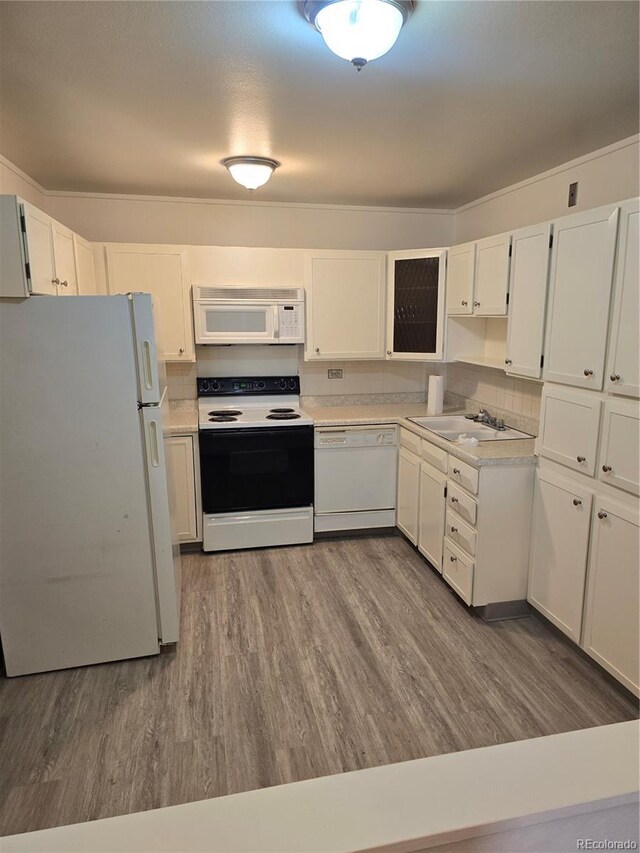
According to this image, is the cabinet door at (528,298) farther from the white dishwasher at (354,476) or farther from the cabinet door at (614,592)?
the white dishwasher at (354,476)

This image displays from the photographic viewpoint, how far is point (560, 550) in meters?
2.50

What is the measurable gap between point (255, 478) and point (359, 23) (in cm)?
266

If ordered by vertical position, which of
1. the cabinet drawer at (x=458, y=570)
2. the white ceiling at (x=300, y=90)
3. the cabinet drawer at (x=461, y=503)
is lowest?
the cabinet drawer at (x=458, y=570)

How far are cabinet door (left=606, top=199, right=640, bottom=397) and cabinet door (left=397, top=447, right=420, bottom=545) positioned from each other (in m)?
1.59

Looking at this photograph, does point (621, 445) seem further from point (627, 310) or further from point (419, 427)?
point (419, 427)

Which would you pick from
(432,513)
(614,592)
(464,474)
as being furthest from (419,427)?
(614,592)

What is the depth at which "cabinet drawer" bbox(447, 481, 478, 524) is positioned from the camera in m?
2.74

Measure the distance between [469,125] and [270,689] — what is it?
8.90 feet

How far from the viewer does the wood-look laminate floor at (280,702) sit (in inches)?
73.4

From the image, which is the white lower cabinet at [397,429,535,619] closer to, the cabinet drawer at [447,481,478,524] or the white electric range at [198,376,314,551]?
the cabinet drawer at [447,481,478,524]

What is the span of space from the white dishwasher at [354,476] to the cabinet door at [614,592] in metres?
1.69

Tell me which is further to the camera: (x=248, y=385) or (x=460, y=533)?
(x=248, y=385)

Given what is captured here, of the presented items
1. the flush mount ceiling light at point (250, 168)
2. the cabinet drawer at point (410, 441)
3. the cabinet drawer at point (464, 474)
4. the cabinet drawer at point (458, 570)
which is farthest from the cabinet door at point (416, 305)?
the cabinet drawer at point (458, 570)

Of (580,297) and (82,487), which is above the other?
(580,297)
